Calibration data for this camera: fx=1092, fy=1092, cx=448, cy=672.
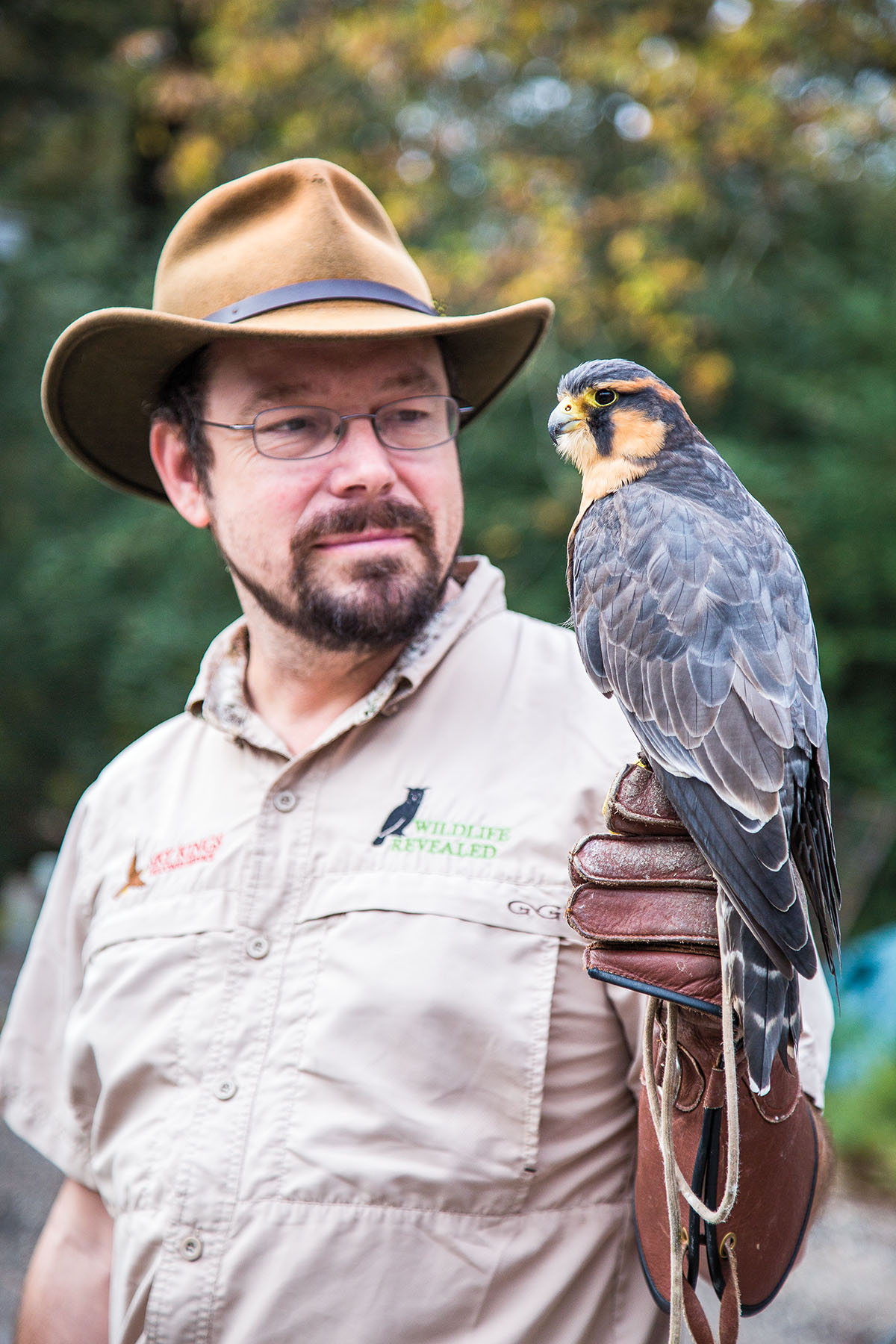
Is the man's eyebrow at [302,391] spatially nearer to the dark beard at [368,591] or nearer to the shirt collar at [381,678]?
the dark beard at [368,591]

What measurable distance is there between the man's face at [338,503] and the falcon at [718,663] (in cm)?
29

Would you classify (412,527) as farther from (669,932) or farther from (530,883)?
(669,932)

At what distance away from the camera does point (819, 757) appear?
65.6 inches

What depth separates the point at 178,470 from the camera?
237 centimetres

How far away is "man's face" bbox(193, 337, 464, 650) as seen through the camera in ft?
6.57

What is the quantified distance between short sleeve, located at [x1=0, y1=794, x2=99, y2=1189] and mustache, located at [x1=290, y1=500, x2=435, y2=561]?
2.49 ft

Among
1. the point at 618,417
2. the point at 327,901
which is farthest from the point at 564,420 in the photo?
the point at 327,901

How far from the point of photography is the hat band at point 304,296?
6.66ft

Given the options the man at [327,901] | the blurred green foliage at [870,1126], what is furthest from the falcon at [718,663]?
the blurred green foliage at [870,1126]

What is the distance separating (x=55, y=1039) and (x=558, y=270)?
4306 mm

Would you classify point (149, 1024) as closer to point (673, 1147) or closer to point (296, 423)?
point (673, 1147)

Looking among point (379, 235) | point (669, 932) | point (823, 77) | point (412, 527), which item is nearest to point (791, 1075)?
point (669, 932)

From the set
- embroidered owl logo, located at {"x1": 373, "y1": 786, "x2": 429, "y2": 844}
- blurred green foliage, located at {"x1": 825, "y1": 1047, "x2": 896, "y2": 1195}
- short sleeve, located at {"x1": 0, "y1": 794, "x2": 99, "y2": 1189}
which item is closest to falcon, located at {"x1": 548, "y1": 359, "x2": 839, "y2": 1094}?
embroidered owl logo, located at {"x1": 373, "y1": 786, "x2": 429, "y2": 844}

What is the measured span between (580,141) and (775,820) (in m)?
5.87
